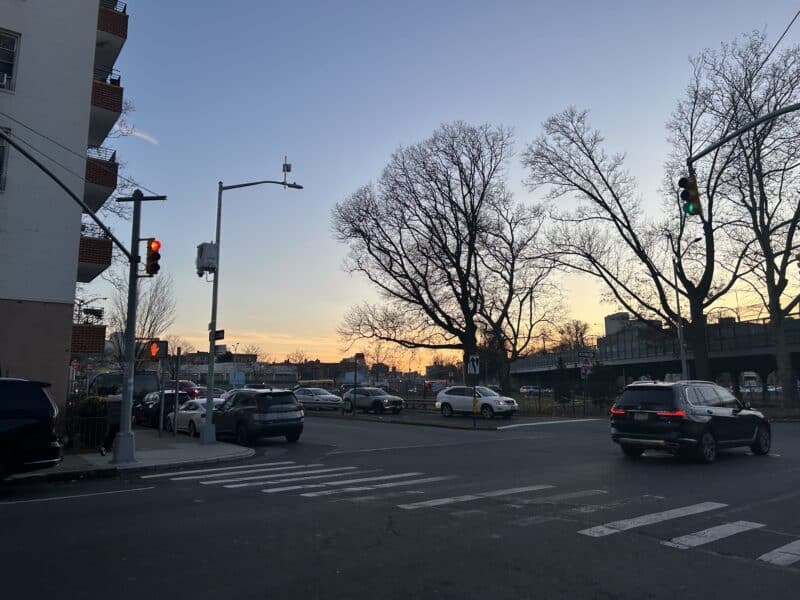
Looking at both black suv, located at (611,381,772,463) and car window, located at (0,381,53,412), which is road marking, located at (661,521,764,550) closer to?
black suv, located at (611,381,772,463)

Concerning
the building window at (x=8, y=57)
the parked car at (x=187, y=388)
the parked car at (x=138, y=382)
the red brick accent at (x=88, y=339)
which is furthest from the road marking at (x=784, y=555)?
the parked car at (x=187, y=388)

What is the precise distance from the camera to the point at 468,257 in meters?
44.7

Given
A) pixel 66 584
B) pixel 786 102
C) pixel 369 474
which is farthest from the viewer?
pixel 786 102

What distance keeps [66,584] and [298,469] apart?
816cm

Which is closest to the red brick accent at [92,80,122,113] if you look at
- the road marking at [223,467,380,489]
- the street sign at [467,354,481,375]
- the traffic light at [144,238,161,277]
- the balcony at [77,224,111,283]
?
the balcony at [77,224,111,283]

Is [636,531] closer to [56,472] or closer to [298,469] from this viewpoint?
[298,469]

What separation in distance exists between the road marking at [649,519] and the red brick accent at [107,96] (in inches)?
890

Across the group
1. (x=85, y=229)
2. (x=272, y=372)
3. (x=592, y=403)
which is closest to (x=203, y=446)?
(x=85, y=229)

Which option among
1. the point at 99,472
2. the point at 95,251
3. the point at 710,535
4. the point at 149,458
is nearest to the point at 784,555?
the point at 710,535

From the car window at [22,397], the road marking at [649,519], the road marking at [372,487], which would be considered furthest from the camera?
the car window at [22,397]

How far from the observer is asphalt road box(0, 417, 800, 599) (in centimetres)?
536

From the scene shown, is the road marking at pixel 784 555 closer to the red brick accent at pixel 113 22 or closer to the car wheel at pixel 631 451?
the car wheel at pixel 631 451

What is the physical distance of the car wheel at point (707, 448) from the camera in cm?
1322

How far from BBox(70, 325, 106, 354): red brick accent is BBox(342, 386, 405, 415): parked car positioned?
1616cm
